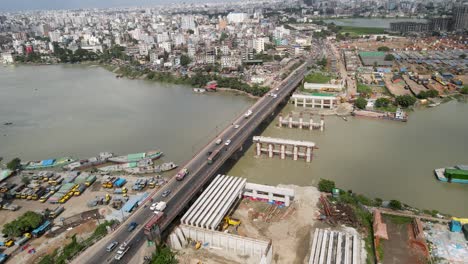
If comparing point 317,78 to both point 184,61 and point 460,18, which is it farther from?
point 460,18

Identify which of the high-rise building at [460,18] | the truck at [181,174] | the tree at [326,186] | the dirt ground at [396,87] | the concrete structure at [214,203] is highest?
the high-rise building at [460,18]

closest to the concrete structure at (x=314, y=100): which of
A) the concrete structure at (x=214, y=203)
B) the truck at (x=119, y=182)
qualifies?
the concrete structure at (x=214, y=203)

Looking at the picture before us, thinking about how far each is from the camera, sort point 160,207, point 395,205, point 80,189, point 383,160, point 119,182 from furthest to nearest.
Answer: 1. point 383,160
2. point 119,182
3. point 80,189
4. point 395,205
5. point 160,207

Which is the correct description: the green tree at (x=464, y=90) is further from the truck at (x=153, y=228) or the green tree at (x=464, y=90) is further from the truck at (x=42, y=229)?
the truck at (x=42, y=229)

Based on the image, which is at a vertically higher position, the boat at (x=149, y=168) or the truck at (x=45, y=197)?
the boat at (x=149, y=168)

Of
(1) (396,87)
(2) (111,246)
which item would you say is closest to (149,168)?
(2) (111,246)

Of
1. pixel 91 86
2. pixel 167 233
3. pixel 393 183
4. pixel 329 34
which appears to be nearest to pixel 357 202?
pixel 393 183
